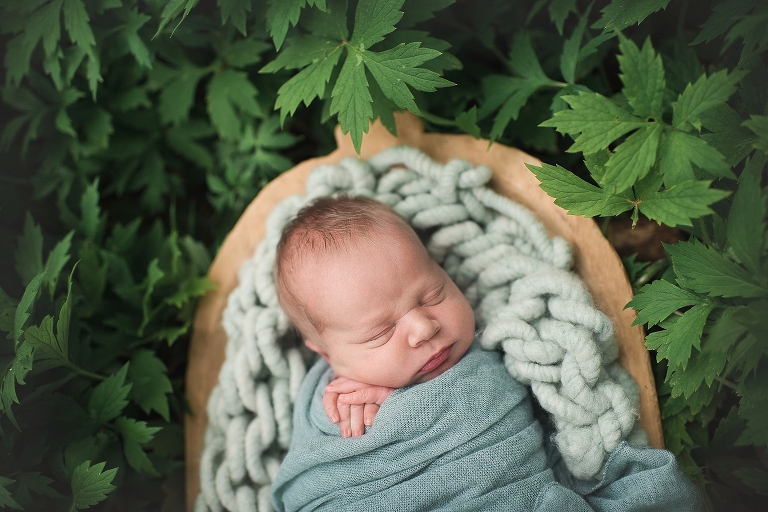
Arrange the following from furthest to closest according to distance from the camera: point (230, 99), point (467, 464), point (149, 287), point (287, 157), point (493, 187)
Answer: point (287, 157)
point (230, 99)
point (149, 287)
point (493, 187)
point (467, 464)

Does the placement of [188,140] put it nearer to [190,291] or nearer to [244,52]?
[244,52]

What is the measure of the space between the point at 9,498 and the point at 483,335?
44.8 inches

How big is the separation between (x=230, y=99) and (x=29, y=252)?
0.72m

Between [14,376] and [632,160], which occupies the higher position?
[632,160]

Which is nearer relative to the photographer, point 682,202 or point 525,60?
point 682,202

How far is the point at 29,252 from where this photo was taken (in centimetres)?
172

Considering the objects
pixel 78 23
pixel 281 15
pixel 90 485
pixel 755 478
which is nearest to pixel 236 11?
pixel 281 15

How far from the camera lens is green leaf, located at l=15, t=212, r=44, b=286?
1.69 m

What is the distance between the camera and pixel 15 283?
5.40 ft

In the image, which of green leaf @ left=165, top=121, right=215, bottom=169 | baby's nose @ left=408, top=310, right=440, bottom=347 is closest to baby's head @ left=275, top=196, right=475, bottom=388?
baby's nose @ left=408, top=310, right=440, bottom=347

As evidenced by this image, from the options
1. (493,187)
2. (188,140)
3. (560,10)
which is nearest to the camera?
(560,10)

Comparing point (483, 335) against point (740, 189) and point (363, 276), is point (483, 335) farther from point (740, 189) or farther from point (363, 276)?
point (740, 189)

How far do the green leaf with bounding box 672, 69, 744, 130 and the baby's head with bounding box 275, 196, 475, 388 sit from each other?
62cm

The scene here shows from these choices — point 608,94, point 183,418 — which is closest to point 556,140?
point 608,94
